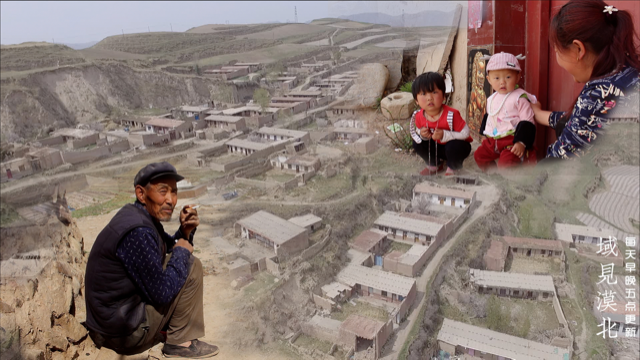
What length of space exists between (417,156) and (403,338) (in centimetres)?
159

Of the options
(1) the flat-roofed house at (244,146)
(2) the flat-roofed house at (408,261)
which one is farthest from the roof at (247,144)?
(2) the flat-roofed house at (408,261)

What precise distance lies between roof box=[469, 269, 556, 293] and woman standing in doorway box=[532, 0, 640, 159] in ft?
2.97

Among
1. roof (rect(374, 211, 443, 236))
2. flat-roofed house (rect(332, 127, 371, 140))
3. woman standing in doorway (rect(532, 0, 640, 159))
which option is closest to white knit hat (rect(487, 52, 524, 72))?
woman standing in doorway (rect(532, 0, 640, 159))

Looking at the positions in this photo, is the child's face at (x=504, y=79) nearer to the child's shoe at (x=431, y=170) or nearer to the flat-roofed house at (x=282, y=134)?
the child's shoe at (x=431, y=170)

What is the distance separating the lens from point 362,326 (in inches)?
87.9

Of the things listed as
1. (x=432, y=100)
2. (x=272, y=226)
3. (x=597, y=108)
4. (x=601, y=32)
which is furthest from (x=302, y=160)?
(x=601, y=32)

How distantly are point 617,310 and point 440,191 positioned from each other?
127 cm

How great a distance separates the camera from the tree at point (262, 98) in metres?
4.26

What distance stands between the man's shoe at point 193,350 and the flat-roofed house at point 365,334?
735 millimetres

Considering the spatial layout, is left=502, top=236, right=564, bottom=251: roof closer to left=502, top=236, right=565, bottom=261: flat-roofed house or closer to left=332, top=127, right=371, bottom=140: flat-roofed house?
left=502, top=236, right=565, bottom=261: flat-roofed house

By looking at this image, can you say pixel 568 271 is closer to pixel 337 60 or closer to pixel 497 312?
pixel 497 312

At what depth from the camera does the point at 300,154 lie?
12.2 feet

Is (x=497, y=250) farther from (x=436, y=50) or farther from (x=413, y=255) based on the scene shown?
(x=436, y=50)

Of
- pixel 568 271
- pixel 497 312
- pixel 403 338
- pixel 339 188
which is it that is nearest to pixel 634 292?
pixel 568 271
